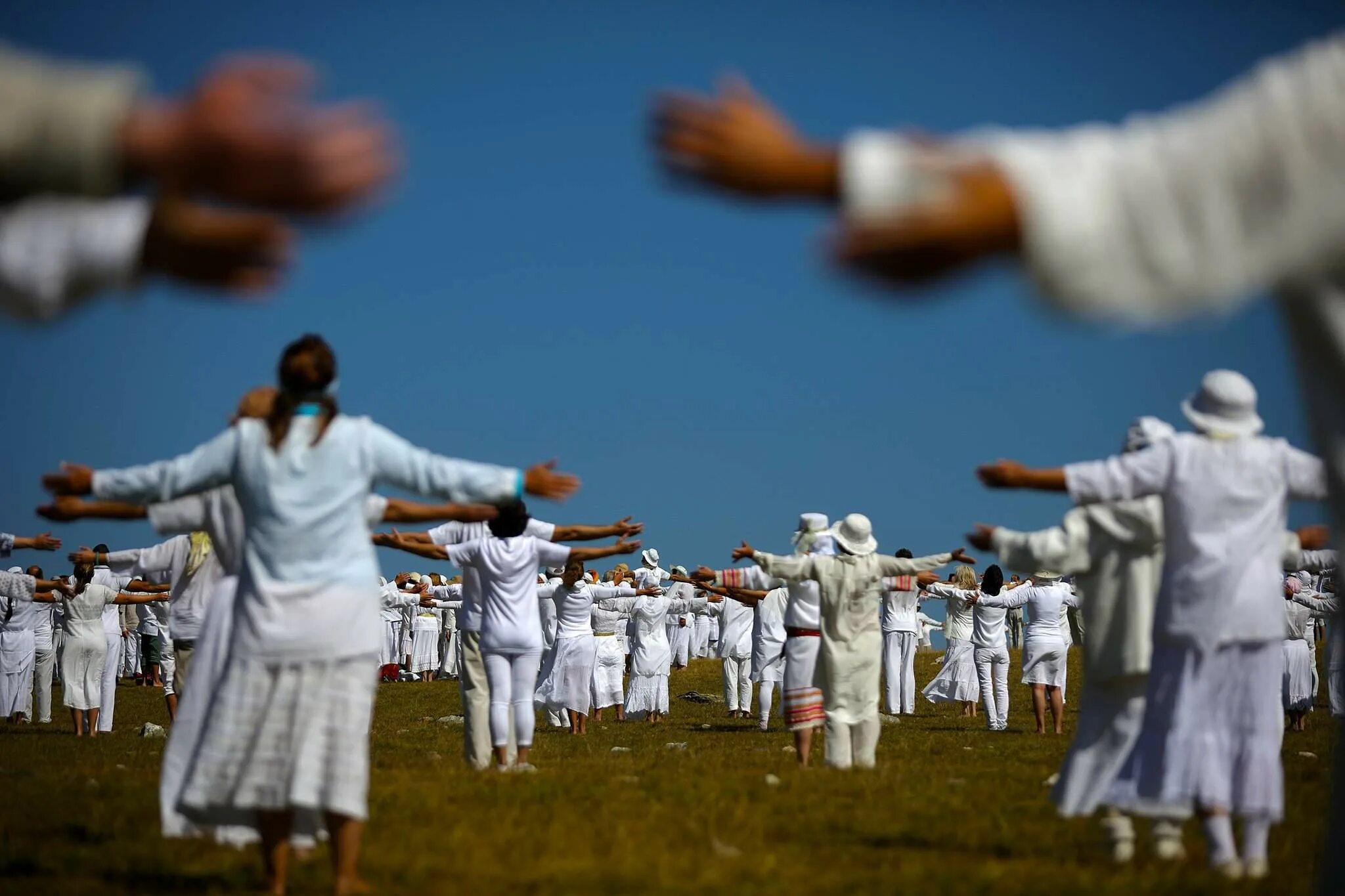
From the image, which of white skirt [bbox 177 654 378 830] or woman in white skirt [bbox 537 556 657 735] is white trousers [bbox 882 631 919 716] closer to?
woman in white skirt [bbox 537 556 657 735]

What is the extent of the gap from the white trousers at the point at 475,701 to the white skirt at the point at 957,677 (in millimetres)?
13680

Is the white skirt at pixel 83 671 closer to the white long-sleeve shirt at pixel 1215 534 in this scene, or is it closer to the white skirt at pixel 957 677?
the white skirt at pixel 957 677

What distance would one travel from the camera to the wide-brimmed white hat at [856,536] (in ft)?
49.8

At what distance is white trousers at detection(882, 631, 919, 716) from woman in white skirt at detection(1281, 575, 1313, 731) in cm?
610

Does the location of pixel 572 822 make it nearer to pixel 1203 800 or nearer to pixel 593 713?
pixel 1203 800

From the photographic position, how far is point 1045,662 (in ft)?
70.1

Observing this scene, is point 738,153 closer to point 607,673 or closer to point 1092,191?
point 1092,191

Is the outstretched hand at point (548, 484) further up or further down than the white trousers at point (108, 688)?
further up

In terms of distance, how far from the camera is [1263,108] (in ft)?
8.11

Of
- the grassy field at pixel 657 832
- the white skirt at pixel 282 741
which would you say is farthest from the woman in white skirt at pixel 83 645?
the white skirt at pixel 282 741

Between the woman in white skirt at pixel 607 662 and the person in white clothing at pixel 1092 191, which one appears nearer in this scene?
the person in white clothing at pixel 1092 191

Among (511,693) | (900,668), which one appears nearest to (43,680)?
(900,668)

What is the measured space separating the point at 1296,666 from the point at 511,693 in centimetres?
1267

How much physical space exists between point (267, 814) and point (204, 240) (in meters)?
4.80
